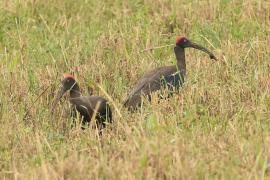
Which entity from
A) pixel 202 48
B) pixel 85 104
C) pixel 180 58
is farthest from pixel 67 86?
pixel 202 48

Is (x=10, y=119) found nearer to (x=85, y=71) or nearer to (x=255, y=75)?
(x=85, y=71)

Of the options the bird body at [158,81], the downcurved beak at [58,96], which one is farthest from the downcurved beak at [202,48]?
the downcurved beak at [58,96]

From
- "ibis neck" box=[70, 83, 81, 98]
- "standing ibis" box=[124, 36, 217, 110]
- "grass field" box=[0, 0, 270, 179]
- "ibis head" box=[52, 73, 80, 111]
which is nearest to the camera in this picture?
"grass field" box=[0, 0, 270, 179]

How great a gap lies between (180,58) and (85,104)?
1948mm

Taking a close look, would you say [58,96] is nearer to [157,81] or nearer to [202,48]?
[157,81]

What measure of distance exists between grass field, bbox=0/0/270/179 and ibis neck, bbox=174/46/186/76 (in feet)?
0.54

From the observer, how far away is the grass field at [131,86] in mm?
6457

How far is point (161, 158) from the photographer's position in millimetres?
6379

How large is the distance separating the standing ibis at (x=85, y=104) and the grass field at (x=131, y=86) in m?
0.14

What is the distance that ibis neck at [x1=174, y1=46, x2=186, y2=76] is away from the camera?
10005 mm

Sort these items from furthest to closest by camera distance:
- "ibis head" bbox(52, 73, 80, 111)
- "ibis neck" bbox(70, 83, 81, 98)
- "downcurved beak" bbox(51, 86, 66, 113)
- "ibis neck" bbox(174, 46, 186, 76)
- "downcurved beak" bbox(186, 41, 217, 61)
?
"downcurved beak" bbox(186, 41, 217, 61), "ibis neck" bbox(174, 46, 186, 76), "ibis neck" bbox(70, 83, 81, 98), "ibis head" bbox(52, 73, 80, 111), "downcurved beak" bbox(51, 86, 66, 113)

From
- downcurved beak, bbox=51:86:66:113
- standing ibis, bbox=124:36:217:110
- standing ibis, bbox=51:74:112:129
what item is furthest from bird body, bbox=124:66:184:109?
downcurved beak, bbox=51:86:66:113

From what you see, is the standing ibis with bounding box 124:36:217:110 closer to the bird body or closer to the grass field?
the bird body

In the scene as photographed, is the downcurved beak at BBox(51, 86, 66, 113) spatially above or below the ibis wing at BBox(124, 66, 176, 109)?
above
